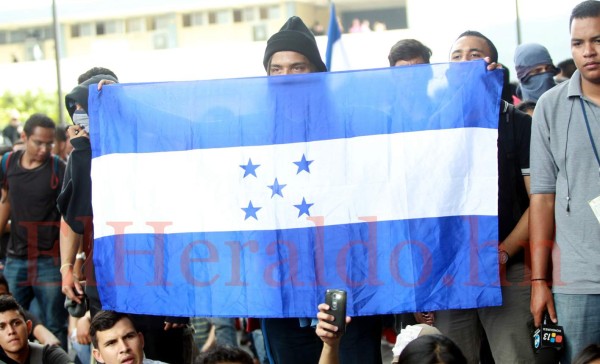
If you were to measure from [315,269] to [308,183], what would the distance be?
407 mm

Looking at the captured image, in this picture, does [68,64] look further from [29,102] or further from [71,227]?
[71,227]

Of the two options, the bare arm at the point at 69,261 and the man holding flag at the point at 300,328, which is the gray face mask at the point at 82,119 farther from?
the man holding flag at the point at 300,328

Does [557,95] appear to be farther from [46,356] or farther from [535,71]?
[46,356]

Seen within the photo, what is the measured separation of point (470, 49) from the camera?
5.49m

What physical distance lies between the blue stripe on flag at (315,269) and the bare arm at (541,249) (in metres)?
0.32

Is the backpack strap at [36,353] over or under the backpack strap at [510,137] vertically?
under

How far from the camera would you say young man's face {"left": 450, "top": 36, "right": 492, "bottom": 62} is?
18.0ft

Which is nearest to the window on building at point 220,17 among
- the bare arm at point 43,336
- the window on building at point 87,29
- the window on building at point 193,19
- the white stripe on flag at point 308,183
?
the window on building at point 193,19

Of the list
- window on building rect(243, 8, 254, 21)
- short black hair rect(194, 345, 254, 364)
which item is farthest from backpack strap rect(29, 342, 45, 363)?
window on building rect(243, 8, 254, 21)

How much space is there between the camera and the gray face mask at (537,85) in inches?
269

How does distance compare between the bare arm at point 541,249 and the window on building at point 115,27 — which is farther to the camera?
the window on building at point 115,27

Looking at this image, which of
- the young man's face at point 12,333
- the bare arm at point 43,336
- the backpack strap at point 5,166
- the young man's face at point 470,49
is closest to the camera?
the young man's face at point 470,49

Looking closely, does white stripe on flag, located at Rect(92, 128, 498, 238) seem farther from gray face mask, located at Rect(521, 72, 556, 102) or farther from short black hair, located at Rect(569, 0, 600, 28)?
gray face mask, located at Rect(521, 72, 556, 102)

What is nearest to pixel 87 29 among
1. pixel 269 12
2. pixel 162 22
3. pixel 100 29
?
pixel 100 29
